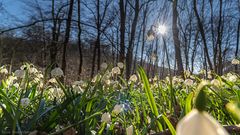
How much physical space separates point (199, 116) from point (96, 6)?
16105 mm

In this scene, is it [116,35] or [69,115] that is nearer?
[69,115]

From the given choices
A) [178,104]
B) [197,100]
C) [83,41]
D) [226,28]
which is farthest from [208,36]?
[197,100]

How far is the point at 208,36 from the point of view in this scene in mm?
22312

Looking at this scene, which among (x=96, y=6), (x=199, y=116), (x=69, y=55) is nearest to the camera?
(x=199, y=116)

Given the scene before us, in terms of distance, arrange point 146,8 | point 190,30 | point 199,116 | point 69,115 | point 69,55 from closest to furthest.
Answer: point 199,116 → point 69,115 → point 146,8 → point 190,30 → point 69,55

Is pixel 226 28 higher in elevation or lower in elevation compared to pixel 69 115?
higher

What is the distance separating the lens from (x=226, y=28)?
23.2 meters

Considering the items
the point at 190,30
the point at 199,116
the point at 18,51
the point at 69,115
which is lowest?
the point at 69,115

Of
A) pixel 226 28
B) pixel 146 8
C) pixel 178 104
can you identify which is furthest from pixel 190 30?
pixel 178 104

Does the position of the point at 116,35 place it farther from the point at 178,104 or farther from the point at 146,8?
the point at 178,104

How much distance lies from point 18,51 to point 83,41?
16.3 feet

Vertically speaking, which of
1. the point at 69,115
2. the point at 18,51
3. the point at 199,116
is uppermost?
the point at 18,51

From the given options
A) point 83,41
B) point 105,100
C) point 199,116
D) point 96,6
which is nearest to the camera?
point 199,116

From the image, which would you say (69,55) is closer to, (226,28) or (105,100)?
(226,28)
